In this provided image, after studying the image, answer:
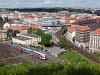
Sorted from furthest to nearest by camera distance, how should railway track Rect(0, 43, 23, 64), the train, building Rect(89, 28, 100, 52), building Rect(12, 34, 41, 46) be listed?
building Rect(12, 34, 41, 46)
building Rect(89, 28, 100, 52)
the train
railway track Rect(0, 43, 23, 64)

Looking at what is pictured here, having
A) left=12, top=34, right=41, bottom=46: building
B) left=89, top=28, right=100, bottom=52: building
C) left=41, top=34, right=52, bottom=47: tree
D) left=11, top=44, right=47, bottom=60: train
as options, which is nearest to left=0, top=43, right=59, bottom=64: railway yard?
left=11, top=44, right=47, bottom=60: train

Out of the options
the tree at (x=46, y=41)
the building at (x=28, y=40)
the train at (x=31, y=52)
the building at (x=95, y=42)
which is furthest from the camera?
the building at (x=28, y=40)

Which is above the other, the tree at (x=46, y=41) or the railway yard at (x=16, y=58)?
the tree at (x=46, y=41)

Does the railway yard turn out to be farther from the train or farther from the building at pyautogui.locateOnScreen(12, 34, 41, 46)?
the building at pyautogui.locateOnScreen(12, 34, 41, 46)

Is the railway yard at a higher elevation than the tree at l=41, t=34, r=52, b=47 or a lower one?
lower

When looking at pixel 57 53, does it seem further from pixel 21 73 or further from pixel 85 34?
pixel 21 73

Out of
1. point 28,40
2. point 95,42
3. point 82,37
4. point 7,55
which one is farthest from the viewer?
point 82,37

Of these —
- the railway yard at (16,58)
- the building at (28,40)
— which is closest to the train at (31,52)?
the railway yard at (16,58)

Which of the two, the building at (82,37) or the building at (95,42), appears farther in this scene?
the building at (82,37)

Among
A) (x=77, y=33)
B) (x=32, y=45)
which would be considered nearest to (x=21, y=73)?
(x=32, y=45)

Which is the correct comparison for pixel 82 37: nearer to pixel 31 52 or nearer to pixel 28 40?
pixel 28 40

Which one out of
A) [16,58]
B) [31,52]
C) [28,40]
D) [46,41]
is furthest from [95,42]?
[16,58]

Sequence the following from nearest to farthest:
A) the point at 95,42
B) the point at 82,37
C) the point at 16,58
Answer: the point at 16,58
the point at 95,42
the point at 82,37

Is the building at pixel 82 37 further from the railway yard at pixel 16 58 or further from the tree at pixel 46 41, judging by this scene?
the railway yard at pixel 16 58
